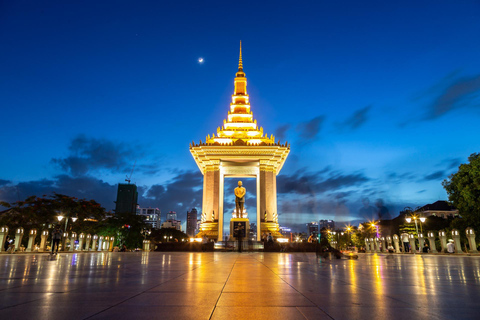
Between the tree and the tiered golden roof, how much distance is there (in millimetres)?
22042

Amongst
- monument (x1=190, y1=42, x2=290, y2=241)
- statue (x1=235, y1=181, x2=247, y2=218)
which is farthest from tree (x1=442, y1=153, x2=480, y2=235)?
statue (x1=235, y1=181, x2=247, y2=218)

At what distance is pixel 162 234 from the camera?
9019 cm

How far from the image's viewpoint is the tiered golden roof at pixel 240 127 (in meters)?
49.5

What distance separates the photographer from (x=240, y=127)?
173 feet

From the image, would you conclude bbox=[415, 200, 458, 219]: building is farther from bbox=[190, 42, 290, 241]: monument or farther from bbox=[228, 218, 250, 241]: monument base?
bbox=[228, 218, 250, 241]: monument base

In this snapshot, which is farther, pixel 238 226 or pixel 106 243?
pixel 106 243

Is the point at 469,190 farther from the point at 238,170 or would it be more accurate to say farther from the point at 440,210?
the point at 440,210

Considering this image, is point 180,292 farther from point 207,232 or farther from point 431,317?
point 207,232

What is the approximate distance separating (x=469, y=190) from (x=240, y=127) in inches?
1243

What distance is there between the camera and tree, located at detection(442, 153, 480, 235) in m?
30.6

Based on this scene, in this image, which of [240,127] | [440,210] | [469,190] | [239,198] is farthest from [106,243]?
[440,210]

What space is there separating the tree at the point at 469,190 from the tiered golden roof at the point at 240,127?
22.0 meters

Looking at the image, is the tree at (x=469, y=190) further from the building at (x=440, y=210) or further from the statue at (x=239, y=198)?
the building at (x=440, y=210)

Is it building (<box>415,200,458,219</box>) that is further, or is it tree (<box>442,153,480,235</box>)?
building (<box>415,200,458,219</box>)
